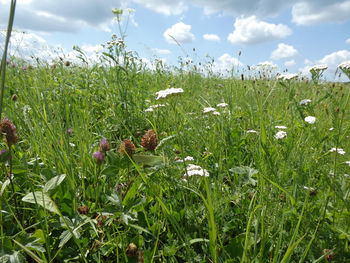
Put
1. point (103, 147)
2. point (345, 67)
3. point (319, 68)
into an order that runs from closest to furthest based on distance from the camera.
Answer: point (103, 147) → point (345, 67) → point (319, 68)

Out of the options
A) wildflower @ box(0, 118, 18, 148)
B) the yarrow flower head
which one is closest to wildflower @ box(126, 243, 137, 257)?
wildflower @ box(0, 118, 18, 148)

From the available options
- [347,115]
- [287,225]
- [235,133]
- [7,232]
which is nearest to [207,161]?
[235,133]

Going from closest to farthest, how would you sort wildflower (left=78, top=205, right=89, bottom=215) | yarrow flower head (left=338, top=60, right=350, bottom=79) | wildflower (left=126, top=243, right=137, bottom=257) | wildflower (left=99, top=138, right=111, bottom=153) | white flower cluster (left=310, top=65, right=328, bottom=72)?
wildflower (left=126, top=243, right=137, bottom=257)
wildflower (left=78, top=205, right=89, bottom=215)
wildflower (left=99, top=138, right=111, bottom=153)
yarrow flower head (left=338, top=60, right=350, bottom=79)
white flower cluster (left=310, top=65, right=328, bottom=72)

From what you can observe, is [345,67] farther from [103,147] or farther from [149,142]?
[103,147]

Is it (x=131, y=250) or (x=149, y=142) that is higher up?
(x=149, y=142)

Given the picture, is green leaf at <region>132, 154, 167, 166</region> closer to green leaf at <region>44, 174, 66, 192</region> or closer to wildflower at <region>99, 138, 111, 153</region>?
wildflower at <region>99, 138, 111, 153</region>

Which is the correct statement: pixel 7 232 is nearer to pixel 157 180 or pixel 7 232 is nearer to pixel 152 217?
pixel 152 217

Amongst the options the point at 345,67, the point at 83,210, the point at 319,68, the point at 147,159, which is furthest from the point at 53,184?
the point at 319,68

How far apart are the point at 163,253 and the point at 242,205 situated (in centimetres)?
49

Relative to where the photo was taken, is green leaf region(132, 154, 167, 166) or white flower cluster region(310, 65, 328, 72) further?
white flower cluster region(310, 65, 328, 72)

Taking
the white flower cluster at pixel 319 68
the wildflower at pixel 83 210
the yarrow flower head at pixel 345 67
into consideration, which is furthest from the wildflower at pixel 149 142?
the white flower cluster at pixel 319 68

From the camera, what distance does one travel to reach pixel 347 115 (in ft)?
11.4

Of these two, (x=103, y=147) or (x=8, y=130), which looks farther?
(x=103, y=147)

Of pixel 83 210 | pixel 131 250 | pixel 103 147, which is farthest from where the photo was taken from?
pixel 103 147
